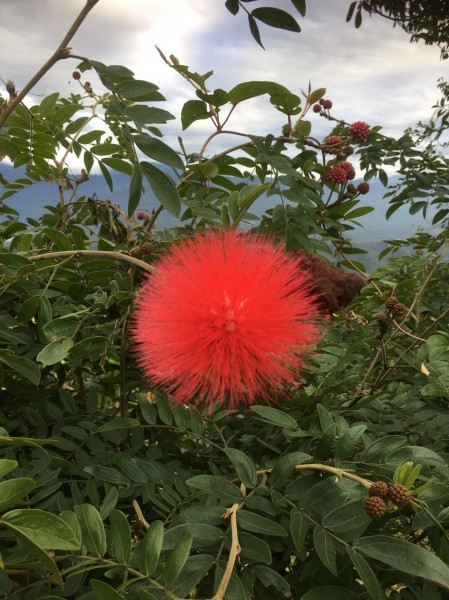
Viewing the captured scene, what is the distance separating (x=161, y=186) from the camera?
810mm

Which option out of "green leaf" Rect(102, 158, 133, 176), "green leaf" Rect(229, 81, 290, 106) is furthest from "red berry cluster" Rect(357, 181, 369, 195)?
"green leaf" Rect(102, 158, 133, 176)

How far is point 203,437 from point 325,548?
354 mm

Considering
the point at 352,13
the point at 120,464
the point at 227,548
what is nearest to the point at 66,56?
the point at 120,464

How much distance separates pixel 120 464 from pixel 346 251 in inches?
38.0

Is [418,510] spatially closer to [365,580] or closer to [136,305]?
[365,580]

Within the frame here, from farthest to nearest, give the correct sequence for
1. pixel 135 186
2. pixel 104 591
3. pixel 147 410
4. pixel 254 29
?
pixel 254 29
pixel 147 410
pixel 135 186
pixel 104 591

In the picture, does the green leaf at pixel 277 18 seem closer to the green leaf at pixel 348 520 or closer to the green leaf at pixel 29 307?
the green leaf at pixel 29 307

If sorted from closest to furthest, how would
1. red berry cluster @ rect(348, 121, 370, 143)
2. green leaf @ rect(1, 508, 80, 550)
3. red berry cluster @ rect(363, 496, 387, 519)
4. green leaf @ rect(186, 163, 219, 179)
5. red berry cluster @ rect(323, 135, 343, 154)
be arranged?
green leaf @ rect(1, 508, 80, 550) → red berry cluster @ rect(363, 496, 387, 519) → green leaf @ rect(186, 163, 219, 179) → red berry cluster @ rect(323, 135, 343, 154) → red berry cluster @ rect(348, 121, 370, 143)

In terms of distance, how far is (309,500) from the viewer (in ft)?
2.26

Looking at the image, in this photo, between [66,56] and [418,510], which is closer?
[418,510]

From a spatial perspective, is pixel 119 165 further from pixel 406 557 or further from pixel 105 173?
pixel 406 557

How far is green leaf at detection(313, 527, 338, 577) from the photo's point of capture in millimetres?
624

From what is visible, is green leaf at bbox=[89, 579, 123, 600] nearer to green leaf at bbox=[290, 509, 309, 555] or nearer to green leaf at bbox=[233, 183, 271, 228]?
green leaf at bbox=[290, 509, 309, 555]

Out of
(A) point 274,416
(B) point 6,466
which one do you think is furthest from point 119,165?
(B) point 6,466
